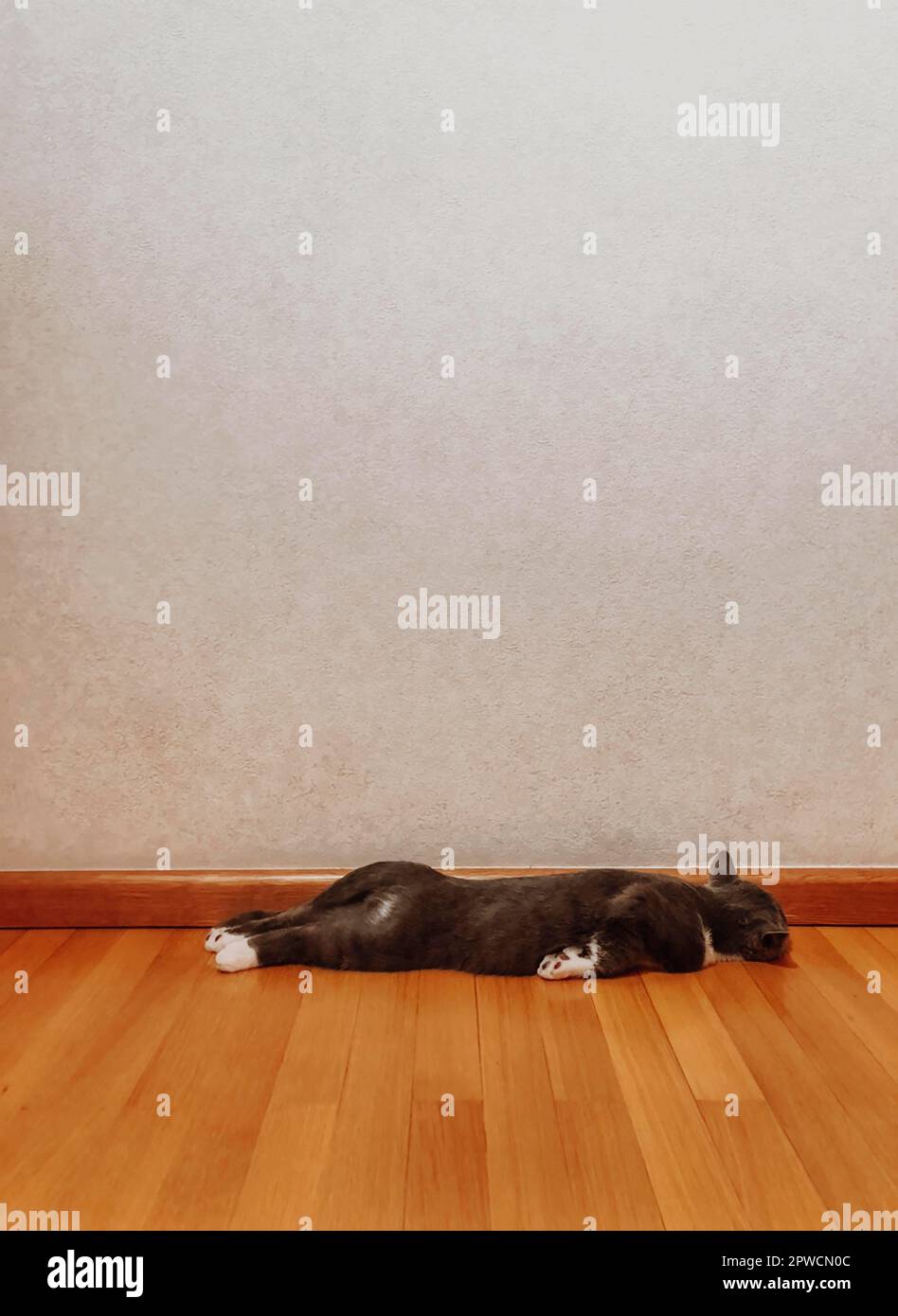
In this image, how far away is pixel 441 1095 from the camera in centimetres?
164

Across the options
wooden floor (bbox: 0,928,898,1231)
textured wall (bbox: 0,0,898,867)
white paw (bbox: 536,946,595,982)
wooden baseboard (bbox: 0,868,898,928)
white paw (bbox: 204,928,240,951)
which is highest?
textured wall (bbox: 0,0,898,867)

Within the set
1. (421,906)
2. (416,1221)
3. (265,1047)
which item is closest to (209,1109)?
(265,1047)

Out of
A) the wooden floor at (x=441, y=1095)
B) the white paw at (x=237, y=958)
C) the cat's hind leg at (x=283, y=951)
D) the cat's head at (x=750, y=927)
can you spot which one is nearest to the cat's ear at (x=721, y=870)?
the cat's head at (x=750, y=927)

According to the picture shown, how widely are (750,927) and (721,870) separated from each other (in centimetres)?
14

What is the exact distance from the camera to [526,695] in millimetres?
2393

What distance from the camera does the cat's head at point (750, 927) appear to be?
7.12 ft

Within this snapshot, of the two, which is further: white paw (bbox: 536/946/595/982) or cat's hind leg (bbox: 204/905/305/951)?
cat's hind leg (bbox: 204/905/305/951)

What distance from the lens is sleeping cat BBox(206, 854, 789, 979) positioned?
2.11 meters

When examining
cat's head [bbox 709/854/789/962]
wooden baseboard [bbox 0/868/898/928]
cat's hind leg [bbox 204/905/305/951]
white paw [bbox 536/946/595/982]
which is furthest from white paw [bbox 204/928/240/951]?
cat's head [bbox 709/854/789/962]

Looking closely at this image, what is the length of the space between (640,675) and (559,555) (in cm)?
32

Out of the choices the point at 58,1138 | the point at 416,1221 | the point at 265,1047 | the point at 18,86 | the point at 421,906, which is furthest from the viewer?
the point at 18,86

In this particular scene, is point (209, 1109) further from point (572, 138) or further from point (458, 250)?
point (572, 138)

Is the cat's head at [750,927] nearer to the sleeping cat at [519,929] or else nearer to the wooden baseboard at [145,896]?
the sleeping cat at [519,929]

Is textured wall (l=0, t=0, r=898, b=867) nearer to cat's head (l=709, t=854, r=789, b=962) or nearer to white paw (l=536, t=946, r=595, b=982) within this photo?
cat's head (l=709, t=854, r=789, b=962)
